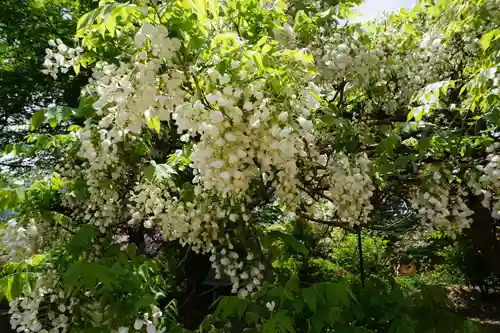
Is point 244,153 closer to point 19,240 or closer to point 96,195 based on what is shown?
point 96,195

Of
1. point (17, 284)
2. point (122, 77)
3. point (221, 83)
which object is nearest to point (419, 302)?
point (221, 83)

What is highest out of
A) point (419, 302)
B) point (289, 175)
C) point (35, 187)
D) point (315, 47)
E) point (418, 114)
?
point (315, 47)

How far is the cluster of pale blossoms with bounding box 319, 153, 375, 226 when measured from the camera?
9.87ft

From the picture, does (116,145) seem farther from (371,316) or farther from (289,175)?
(371,316)

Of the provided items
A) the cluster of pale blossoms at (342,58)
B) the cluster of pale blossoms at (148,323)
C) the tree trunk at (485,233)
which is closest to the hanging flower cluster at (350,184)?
the cluster of pale blossoms at (342,58)

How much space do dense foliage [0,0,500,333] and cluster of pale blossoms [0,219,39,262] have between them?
13 millimetres

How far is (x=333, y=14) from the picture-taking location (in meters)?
3.54

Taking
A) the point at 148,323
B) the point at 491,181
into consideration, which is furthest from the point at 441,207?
the point at 148,323

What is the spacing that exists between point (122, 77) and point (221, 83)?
1.75 ft

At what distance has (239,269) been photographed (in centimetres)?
355

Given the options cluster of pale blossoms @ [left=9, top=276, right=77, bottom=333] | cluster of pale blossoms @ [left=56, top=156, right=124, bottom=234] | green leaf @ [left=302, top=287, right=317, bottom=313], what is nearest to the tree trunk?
green leaf @ [left=302, top=287, right=317, bottom=313]

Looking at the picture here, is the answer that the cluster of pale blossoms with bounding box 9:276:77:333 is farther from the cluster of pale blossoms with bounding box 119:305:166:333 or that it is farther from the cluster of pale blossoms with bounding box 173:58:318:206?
the cluster of pale blossoms with bounding box 173:58:318:206

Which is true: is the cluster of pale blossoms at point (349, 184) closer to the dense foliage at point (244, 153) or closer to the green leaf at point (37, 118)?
the dense foliage at point (244, 153)

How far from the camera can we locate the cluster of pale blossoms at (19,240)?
12.1ft
